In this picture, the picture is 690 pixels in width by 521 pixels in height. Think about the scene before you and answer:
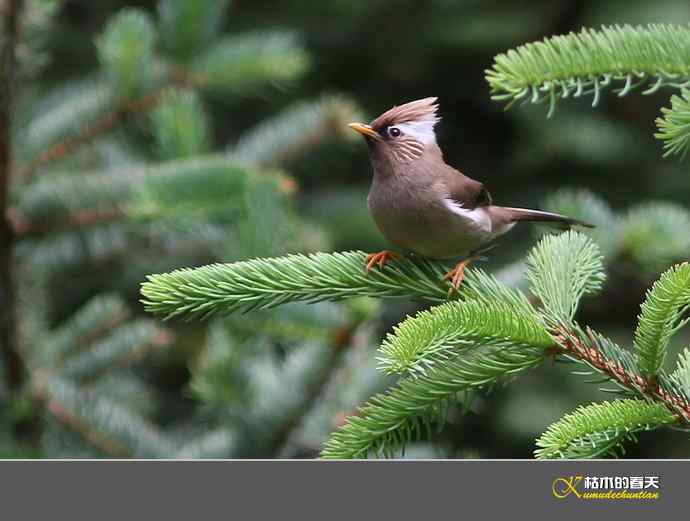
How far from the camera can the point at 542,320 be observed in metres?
1.94

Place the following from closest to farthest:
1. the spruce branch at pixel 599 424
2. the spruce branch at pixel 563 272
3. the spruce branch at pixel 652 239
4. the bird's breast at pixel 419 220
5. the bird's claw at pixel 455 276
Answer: the spruce branch at pixel 599 424
the spruce branch at pixel 563 272
the bird's claw at pixel 455 276
the bird's breast at pixel 419 220
the spruce branch at pixel 652 239

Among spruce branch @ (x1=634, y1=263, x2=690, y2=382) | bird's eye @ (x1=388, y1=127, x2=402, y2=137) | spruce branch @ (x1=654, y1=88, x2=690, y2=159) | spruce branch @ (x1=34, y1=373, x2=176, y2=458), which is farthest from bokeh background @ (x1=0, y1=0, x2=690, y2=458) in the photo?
spruce branch @ (x1=654, y1=88, x2=690, y2=159)

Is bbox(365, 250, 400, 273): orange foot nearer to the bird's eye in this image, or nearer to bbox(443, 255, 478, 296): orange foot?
bbox(443, 255, 478, 296): orange foot

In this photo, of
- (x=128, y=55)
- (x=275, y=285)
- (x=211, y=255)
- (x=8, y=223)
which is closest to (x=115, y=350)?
(x=8, y=223)

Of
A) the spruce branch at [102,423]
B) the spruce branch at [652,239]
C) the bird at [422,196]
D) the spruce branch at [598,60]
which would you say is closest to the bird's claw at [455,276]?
the bird at [422,196]

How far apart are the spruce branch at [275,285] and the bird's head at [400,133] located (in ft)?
1.79

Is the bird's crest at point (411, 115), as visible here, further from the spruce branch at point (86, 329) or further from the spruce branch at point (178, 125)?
the spruce branch at point (86, 329)

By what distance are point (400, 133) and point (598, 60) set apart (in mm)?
971

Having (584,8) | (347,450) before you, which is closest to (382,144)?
(347,450)

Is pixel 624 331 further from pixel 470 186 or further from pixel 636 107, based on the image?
pixel 470 186

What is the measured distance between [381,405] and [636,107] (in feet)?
17.6

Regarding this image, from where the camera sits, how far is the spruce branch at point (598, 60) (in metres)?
1.93

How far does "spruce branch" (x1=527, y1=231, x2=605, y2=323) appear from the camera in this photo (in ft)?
6.67

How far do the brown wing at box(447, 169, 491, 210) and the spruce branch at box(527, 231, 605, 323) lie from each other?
531 mm
